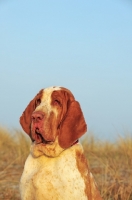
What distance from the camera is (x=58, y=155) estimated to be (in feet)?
16.8

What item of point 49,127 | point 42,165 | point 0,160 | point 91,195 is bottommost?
point 0,160

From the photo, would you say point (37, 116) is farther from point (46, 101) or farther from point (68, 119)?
point (68, 119)

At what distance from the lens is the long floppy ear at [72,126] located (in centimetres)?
505

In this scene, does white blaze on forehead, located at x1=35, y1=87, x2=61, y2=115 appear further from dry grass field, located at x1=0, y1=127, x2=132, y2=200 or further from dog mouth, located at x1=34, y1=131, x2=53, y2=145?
dry grass field, located at x1=0, y1=127, x2=132, y2=200

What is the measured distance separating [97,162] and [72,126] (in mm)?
7211

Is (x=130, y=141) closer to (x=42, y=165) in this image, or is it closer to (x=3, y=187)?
(x=3, y=187)

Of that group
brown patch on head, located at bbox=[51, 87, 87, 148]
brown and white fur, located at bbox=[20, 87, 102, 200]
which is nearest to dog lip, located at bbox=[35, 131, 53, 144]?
brown and white fur, located at bbox=[20, 87, 102, 200]

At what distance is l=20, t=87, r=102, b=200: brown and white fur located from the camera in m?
5.06

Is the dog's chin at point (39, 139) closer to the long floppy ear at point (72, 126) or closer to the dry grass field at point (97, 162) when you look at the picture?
the long floppy ear at point (72, 126)

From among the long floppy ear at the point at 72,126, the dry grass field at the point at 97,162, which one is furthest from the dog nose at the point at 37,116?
the dry grass field at the point at 97,162

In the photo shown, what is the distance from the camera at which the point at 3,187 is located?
896 cm

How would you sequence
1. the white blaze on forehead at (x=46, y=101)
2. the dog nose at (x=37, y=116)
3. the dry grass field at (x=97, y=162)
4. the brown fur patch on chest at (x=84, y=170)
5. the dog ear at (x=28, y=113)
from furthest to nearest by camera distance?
the dry grass field at (x=97, y=162) → the dog ear at (x=28, y=113) → the brown fur patch on chest at (x=84, y=170) → the white blaze on forehead at (x=46, y=101) → the dog nose at (x=37, y=116)

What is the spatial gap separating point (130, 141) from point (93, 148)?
171cm

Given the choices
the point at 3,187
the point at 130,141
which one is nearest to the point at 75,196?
the point at 3,187
